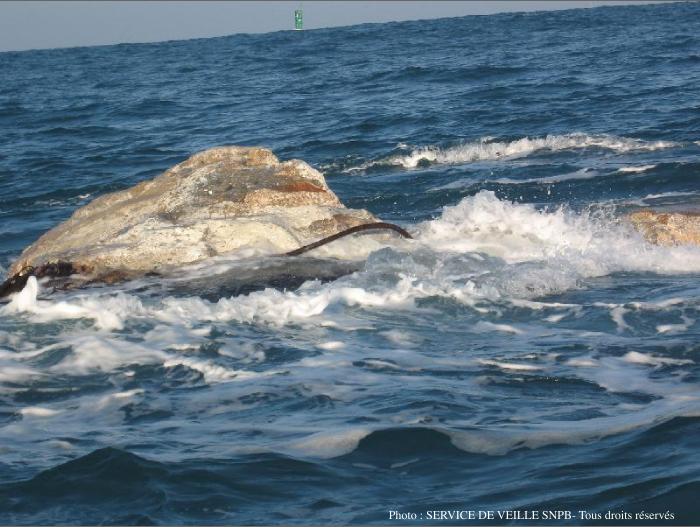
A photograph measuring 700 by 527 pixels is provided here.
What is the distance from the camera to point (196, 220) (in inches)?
332

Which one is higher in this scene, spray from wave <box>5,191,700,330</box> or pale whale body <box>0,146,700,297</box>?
pale whale body <box>0,146,700,297</box>

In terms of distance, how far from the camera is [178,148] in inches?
694

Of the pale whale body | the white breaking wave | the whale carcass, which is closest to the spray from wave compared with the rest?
the pale whale body

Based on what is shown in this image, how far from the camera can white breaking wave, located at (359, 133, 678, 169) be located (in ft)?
48.2

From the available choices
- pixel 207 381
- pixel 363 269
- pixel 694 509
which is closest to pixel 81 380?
pixel 207 381

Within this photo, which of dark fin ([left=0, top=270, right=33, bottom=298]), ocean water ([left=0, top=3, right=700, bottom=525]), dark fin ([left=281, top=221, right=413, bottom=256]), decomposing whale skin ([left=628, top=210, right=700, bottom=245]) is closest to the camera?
ocean water ([left=0, top=3, right=700, bottom=525])

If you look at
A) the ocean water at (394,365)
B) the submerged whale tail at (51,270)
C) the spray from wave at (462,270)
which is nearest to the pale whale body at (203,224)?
the submerged whale tail at (51,270)

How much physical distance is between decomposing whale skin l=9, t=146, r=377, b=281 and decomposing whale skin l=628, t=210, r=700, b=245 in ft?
7.32

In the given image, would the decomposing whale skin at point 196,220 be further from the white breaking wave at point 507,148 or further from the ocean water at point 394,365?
the white breaking wave at point 507,148

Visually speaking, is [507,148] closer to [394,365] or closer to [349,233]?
[349,233]

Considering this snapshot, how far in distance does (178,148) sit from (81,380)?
1217cm

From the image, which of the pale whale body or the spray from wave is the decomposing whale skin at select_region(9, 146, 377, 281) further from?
the spray from wave

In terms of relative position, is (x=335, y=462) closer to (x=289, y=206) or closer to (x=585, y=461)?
(x=585, y=461)

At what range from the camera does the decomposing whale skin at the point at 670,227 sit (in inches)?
338
